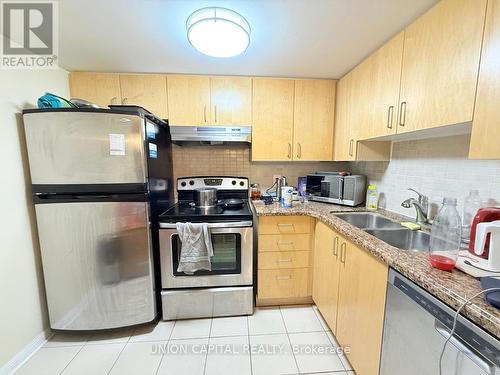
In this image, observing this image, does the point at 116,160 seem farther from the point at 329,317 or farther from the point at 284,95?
the point at 329,317

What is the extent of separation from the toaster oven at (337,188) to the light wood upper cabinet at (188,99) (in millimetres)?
1267

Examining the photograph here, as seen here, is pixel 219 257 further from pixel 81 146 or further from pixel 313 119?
pixel 313 119

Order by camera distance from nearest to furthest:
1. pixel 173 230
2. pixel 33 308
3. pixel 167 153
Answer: pixel 33 308
pixel 173 230
pixel 167 153

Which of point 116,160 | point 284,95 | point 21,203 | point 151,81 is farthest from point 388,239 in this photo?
point 21,203

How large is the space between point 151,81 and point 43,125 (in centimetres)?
92

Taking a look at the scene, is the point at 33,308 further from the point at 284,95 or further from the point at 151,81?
the point at 284,95

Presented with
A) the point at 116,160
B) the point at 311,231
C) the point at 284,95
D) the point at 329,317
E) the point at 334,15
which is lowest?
the point at 329,317

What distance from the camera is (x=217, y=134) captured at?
1.96 m

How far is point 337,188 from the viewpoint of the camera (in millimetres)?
2010

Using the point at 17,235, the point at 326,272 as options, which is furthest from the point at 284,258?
the point at 17,235

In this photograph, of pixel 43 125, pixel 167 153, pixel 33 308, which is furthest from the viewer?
pixel 167 153

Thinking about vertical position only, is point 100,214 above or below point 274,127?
below

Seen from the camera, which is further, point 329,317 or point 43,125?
point 329,317

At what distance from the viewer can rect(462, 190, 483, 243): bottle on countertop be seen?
43.4 inches
